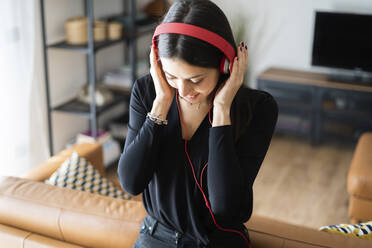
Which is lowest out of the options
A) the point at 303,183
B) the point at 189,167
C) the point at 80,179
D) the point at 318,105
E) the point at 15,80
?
the point at 303,183

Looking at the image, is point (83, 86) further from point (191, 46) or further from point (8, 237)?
point (191, 46)

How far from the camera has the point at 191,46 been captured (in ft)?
3.53

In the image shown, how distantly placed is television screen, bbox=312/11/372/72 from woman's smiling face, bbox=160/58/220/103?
2929 millimetres

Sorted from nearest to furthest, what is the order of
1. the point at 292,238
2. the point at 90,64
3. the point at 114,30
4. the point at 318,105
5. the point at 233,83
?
the point at 233,83 → the point at 292,238 → the point at 90,64 → the point at 114,30 → the point at 318,105

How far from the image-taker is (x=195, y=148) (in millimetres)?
1243

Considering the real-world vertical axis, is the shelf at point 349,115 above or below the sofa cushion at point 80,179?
below

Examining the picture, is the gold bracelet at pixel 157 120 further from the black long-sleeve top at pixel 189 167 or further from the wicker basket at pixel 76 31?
the wicker basket at pixel 76 31

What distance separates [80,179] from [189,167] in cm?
78

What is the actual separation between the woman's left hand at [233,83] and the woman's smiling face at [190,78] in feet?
0.09

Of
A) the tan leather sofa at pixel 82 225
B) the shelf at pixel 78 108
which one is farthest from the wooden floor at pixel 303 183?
the tan leather sofa at pixel 82 225

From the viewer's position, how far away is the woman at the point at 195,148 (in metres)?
1.16

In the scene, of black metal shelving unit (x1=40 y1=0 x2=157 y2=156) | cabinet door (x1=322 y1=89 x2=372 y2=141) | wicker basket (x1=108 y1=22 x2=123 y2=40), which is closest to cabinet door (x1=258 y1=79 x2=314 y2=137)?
cabinet door (x1=322 y1=89 x2=372 y2=141)

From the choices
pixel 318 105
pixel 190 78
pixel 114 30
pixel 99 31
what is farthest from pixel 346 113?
pixel 190 78

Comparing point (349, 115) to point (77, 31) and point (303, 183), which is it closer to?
point (303, 183)
